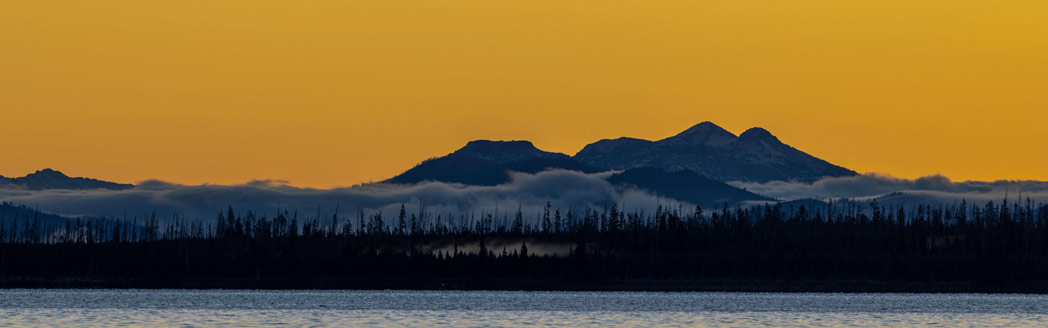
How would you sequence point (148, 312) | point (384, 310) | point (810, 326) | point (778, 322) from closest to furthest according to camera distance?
point (810, 326), point (778, 322), point (148, 312), point (384, 310)

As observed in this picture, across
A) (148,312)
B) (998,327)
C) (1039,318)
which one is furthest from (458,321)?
(1039,318)

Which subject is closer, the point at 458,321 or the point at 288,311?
the point at 458,321

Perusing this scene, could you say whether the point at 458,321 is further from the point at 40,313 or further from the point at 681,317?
the point at 40,313

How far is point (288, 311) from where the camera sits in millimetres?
165625

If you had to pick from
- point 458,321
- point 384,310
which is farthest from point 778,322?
point 384,310

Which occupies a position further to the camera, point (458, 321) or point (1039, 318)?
point (1039, 318)

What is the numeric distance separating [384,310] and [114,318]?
43149 millimetres

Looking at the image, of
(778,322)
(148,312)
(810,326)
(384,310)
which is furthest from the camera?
(384,310)

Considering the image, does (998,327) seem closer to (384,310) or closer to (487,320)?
(487,320)

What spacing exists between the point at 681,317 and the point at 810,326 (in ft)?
82.6

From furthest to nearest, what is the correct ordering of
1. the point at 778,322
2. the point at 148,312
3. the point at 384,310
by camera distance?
the point at 384,310 → the point at 148,312 → the point at 778,322

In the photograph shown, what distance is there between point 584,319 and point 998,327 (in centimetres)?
3957

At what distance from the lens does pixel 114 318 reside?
458ft

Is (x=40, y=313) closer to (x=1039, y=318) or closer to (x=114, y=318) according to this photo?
(x=114, y=318)
